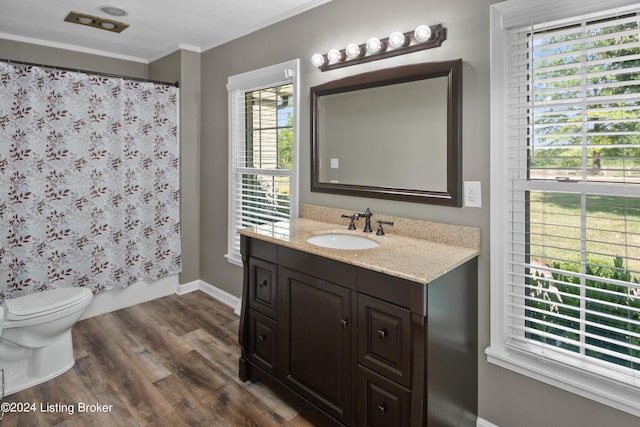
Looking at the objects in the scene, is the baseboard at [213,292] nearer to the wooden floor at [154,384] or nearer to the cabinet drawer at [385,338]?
the wooden floor at [154,384]

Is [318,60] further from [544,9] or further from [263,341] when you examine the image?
[263,341]

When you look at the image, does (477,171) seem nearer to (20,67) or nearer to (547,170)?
(547,170)

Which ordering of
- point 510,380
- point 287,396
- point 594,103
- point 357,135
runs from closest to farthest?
point 594,103, point 510,380, point 287,396, point 357,135

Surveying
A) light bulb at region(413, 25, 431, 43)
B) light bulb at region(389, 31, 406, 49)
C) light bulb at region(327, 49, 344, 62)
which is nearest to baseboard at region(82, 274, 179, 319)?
light bulb at region(327, 49, 344, 62)

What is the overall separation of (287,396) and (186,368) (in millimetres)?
814

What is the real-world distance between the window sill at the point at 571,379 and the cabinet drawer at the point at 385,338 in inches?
22.2

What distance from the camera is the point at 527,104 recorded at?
1.67 metres

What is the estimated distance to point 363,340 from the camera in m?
1.67

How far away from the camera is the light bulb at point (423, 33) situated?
6.26ft

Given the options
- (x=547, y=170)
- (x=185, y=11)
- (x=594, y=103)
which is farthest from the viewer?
(x=185, y=11)

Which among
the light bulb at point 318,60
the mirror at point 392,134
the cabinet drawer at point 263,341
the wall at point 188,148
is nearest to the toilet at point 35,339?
the cabinet drawer at point 263,341

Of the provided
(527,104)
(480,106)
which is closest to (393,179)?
(480,106)

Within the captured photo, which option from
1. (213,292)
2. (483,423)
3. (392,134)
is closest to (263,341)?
(483,423)

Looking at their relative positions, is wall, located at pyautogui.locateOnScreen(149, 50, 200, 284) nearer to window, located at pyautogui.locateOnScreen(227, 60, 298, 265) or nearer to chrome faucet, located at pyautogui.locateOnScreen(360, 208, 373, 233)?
window, located at pyautogui.locateOnScreen(227, 60, 298, 265)
